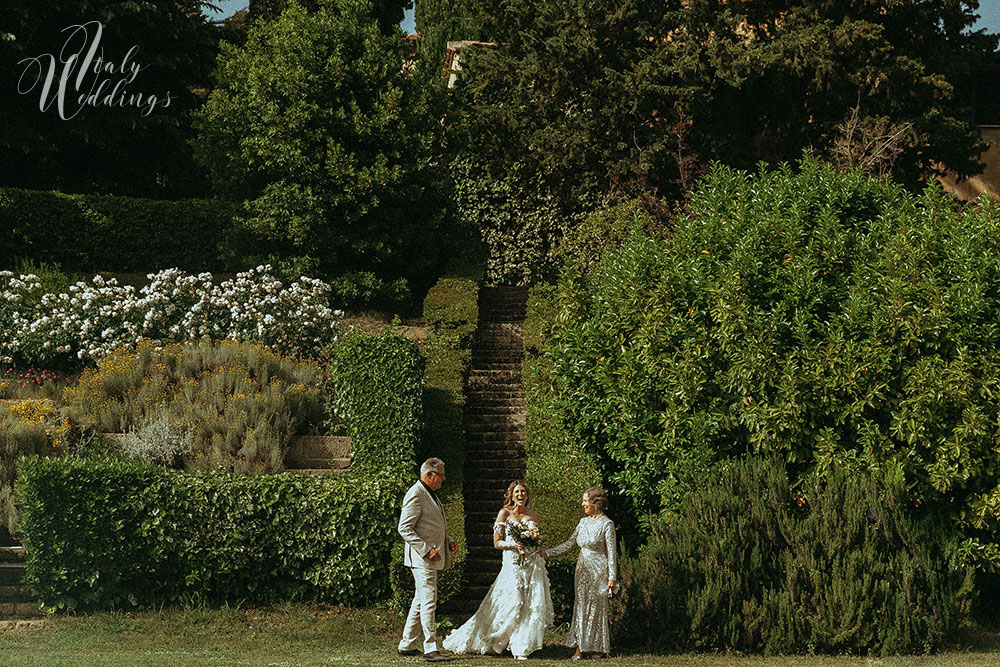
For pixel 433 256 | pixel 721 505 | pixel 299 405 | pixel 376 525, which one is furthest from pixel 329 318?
pixel 721 505

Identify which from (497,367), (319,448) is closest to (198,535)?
(319,448)

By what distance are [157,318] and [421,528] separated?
373 inches

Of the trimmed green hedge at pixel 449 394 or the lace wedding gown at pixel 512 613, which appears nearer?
the lace wedding gown at pixel 512 613

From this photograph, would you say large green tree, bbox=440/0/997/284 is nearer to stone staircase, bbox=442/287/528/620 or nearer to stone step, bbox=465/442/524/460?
stone staircase, bbox=442/287/528/620

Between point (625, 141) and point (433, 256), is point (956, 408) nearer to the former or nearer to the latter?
point (625, 141)

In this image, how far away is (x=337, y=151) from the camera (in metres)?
22.1

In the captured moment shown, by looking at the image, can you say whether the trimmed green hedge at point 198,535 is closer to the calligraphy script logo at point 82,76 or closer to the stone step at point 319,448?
the stone step at point 319,448

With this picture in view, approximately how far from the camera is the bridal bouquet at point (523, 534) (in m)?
10.8

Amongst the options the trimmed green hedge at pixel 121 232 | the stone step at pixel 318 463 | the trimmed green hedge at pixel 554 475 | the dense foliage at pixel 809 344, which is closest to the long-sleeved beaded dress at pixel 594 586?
the trimmed green hedge at pixel 554 475

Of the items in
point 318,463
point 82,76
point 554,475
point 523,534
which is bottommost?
point 523,534

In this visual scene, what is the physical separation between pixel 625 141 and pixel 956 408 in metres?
12.8

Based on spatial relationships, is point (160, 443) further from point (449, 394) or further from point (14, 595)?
point (449, 394)

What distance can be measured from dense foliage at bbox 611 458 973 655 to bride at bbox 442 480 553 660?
4.13 ft

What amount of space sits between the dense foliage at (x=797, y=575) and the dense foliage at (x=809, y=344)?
453 mm
